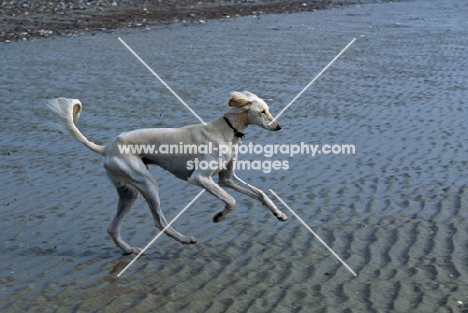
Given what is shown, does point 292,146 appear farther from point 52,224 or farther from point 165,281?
point 165,281

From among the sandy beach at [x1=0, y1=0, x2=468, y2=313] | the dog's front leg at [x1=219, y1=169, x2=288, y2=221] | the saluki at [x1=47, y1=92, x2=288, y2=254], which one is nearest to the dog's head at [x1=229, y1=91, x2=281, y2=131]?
the saluki at [x1=47, y1=92, x2=288, y2=254]

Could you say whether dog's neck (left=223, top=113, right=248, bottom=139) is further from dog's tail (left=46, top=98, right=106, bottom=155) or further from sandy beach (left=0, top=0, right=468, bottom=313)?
dog's tail (left=46, top=98, right=106, bottom=155)

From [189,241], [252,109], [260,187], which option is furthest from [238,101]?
[260,187]

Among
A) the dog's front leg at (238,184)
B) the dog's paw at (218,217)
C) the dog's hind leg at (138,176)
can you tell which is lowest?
the dog's paw at (218,217)

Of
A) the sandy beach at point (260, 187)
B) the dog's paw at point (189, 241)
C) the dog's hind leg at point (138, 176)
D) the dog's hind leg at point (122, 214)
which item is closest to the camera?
the sandy beach at point (260, 187)

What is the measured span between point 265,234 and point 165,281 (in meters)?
1.51

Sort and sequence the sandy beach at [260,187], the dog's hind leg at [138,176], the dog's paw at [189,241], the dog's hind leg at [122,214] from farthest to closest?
the dog's paw at [189,241], the dog's hind leg at [122,214], the dog's hind leg at [138,176], the sandy beach at [260,187]

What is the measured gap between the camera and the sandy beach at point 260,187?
6.98 meters

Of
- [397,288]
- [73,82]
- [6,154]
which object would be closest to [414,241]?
[397,288]

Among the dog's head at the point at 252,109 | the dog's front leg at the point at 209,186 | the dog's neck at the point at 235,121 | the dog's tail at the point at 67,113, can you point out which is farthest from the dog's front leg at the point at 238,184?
the dog's tail at the point at 67,113

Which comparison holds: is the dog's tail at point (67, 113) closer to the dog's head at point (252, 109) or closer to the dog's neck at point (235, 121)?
the dog's neck at point (235, 121)

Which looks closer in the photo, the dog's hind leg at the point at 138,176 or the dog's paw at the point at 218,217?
the dog's hind leg at the point at 138,176

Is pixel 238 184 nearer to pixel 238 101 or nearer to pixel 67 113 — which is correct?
pixel 238 101

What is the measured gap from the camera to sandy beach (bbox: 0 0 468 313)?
6.98 metres
